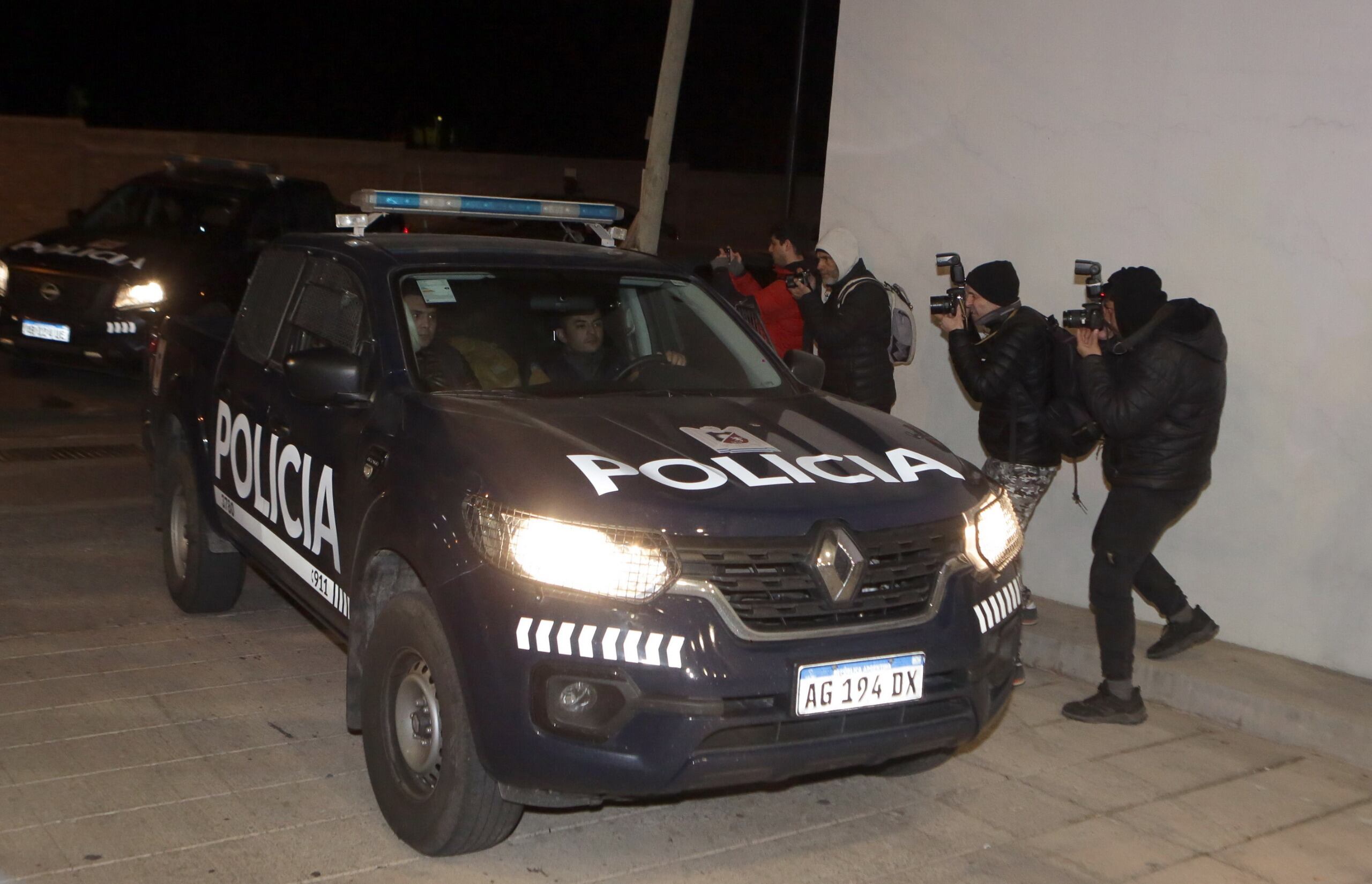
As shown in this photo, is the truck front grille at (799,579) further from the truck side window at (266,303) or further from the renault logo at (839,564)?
the truck side window at (266,303)

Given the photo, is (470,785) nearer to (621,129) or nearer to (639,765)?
(639,765)

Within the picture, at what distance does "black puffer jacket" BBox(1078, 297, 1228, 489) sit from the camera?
5723 mm

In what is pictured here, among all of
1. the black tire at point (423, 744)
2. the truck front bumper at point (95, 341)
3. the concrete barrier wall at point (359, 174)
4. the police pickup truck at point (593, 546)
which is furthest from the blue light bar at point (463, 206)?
the concrete barrier wall at point (359, 174)

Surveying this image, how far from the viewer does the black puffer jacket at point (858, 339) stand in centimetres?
758

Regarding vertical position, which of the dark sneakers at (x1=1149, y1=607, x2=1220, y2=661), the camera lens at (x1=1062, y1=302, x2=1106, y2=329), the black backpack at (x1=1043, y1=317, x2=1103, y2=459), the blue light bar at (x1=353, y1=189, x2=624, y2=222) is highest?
the blue light bar at (x1=353, y1=189, x2=624, y2=222)

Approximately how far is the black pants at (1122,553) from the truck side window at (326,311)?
10.0 ft

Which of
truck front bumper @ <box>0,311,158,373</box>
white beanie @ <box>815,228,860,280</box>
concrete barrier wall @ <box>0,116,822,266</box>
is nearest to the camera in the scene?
white beanie @ <box>815,228,860,280</box>

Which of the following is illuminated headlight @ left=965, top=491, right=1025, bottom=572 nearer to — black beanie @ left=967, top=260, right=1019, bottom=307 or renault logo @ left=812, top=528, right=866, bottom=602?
renault logo @ left=812, top=528, right=866, bottom=602

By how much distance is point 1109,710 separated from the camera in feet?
19.6

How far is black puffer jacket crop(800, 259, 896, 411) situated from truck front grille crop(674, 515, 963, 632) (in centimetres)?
341

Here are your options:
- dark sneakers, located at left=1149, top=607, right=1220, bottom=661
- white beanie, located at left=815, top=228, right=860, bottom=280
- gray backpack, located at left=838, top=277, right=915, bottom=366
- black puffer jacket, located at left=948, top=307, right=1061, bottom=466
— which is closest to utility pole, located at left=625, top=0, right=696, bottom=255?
white beanie, located at left=815, top=228, right=860, bottom=280

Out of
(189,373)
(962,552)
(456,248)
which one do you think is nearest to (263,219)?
(189,373)

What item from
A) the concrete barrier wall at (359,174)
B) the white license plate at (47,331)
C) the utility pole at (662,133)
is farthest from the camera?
the concrete barrier wall at (359,174)

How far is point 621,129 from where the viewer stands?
50281 mm
